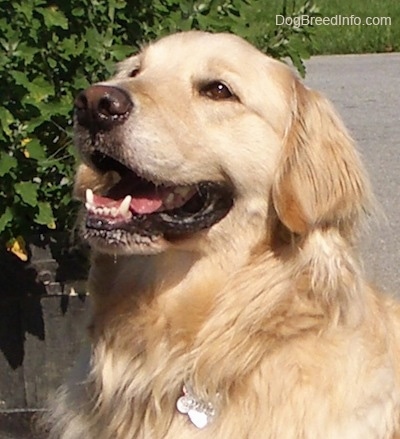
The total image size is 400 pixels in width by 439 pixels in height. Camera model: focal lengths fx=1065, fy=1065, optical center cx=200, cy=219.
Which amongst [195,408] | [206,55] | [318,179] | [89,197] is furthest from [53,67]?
[195,408]

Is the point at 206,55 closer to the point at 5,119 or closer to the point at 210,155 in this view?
the point at 210,155

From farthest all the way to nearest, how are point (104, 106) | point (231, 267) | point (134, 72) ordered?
point (134, 72) < point (231, 267) < point (104, 106)

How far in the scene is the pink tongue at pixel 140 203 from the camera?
3.48m

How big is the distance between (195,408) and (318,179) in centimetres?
87

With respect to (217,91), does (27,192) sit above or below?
below

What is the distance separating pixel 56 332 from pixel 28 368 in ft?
0.71

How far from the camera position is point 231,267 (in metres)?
3.66

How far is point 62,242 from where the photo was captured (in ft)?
15.9

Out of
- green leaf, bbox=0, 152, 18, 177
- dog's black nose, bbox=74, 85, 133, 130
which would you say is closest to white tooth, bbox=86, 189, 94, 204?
dog's black nose, bbox=74, 85, 133, 130

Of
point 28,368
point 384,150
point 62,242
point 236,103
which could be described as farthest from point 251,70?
point 384,150

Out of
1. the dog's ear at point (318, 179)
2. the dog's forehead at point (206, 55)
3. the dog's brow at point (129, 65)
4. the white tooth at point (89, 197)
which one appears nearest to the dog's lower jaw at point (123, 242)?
the white tooth at point (89, 197)

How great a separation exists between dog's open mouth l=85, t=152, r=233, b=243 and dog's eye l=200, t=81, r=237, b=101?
311mm

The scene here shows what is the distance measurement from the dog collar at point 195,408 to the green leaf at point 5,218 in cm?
129

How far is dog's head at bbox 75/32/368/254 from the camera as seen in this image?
3.37 meters
